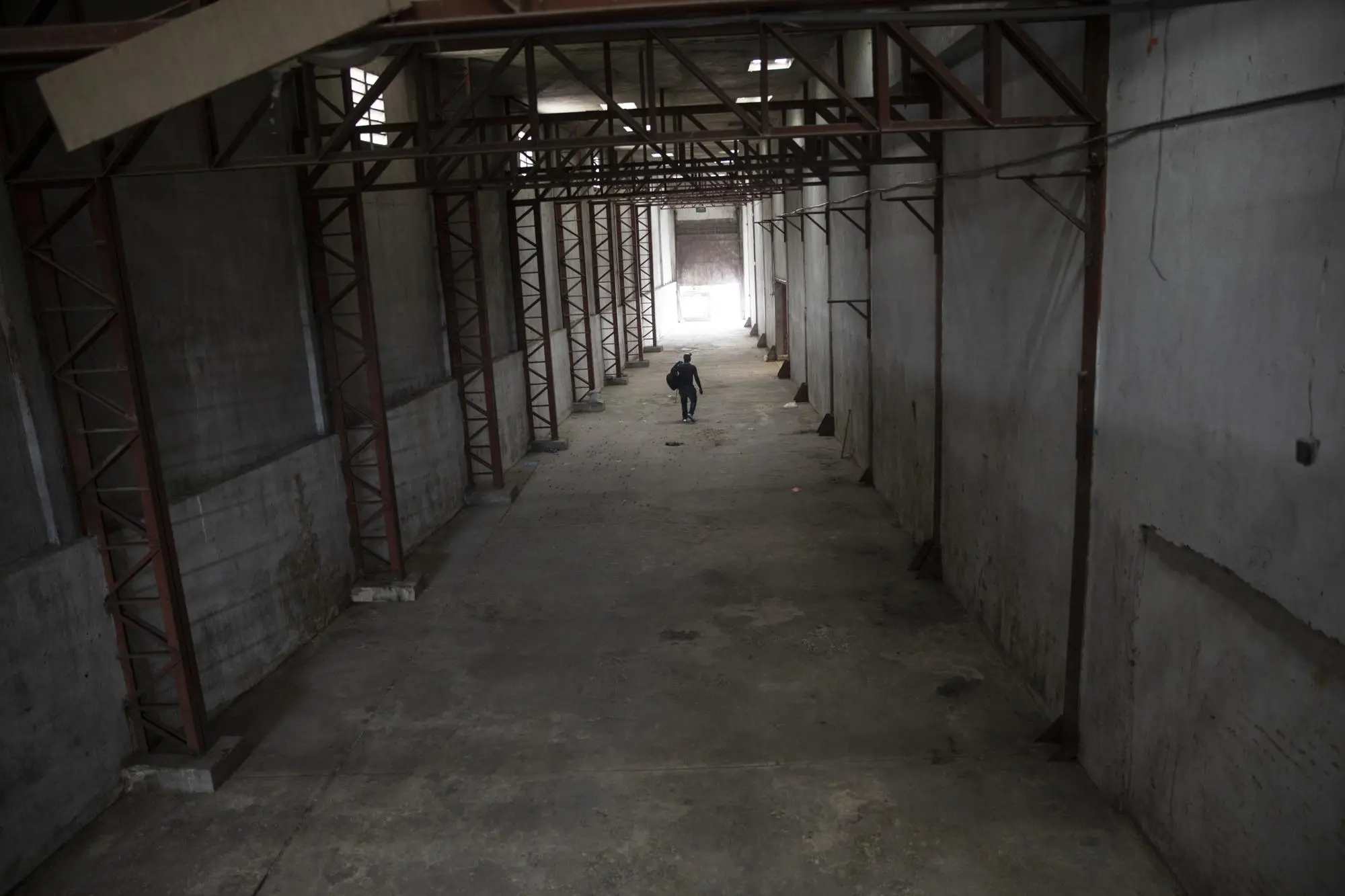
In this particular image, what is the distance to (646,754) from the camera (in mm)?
7965

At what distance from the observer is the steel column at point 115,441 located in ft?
23.4

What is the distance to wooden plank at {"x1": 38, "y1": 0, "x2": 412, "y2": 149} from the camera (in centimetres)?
441

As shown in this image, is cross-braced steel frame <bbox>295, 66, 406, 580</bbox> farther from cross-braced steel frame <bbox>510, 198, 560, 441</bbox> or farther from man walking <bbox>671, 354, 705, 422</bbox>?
man walking <bbox>671, 354, 705, 422</bbox>

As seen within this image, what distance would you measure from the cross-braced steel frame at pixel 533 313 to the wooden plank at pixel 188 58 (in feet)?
46.2

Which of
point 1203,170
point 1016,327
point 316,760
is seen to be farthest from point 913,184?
point 316,760

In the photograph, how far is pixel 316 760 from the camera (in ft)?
26.8

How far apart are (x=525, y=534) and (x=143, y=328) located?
23.5 feet

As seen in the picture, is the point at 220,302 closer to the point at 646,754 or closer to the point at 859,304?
the point at 646,754

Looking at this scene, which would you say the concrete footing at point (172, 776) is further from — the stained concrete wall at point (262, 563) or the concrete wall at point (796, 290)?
the concrete wall at point (796, 290)

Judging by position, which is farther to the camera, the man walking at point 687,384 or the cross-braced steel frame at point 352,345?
the man walking at point 687,384

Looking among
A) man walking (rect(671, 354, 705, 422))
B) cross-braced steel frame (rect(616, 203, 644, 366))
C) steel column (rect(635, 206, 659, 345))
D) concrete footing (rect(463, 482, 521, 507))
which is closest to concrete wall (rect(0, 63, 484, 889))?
concrete footing (rect(463, 482, 521, 507))

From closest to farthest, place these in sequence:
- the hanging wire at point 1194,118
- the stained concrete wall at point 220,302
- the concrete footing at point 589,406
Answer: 1. the hanging wire at point 1194,118
2. the stained concrete wall at point 220,302
3. the concrete footing at point 589,406

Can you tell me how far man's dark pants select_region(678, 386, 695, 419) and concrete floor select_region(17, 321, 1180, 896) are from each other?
9.45 metres

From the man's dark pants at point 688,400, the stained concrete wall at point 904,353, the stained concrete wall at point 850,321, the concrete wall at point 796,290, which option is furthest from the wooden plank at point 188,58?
the concrete wall at point 796,290
